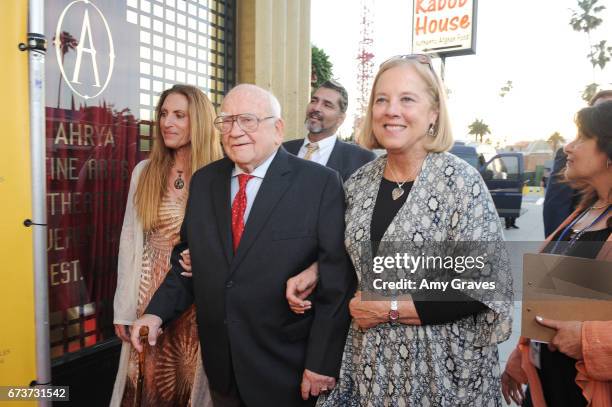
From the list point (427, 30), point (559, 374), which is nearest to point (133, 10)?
point (559, 374)

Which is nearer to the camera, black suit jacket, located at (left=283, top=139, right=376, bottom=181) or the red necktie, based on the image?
the red necktie

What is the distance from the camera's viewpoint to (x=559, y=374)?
75.1 inches

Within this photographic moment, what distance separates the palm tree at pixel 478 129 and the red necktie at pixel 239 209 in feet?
235

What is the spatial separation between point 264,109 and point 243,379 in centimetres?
115

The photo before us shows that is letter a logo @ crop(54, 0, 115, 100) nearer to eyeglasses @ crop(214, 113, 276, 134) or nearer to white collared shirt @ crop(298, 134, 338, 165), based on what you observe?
eyeglasses @ crop(214, 113, 276, 134)

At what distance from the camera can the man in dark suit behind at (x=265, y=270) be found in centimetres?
197

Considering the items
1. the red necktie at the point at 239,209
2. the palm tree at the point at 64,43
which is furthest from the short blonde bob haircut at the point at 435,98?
the palm tree at the point at 64,43

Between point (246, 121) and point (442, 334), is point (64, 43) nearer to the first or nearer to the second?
point (246, 121)

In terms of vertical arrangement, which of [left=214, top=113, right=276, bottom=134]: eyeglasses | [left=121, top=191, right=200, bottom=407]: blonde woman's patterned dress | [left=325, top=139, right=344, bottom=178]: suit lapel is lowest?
[left=121, top=191, right=200, bottom=407]: blonde woman's patterned dress

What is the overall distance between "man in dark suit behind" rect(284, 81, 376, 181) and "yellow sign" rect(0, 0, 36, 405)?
2.52m

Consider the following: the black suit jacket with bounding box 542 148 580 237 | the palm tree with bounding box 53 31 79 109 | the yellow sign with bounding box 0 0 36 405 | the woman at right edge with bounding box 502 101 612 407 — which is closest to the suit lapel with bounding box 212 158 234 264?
the yellow sign with bounding box 0 0 36 405

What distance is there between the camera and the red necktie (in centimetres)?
209

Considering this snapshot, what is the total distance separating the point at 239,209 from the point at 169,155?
3.20 feet

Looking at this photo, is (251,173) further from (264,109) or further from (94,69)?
(94,69)
